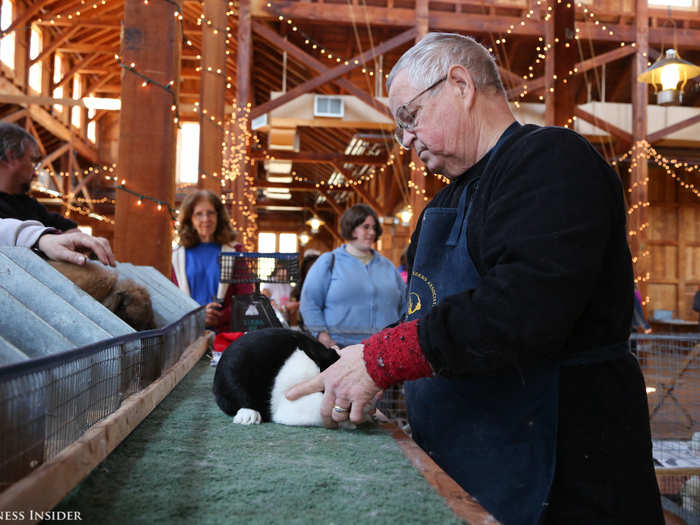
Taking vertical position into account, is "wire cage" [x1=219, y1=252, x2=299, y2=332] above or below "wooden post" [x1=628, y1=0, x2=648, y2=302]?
below

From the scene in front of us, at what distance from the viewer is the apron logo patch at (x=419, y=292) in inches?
46.7

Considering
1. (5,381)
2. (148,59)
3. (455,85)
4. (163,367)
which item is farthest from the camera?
(148,59)

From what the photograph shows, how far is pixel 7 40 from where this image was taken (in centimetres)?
1145

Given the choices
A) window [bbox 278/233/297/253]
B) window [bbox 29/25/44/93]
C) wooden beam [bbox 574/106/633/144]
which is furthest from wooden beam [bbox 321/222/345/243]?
wooden beam [bbox 574/106/633/144]

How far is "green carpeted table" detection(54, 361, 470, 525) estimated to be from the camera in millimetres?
825

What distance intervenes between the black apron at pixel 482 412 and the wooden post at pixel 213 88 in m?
6.51

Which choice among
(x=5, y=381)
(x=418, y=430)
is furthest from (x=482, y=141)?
(x=5, y=381)

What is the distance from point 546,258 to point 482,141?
1.19 feet

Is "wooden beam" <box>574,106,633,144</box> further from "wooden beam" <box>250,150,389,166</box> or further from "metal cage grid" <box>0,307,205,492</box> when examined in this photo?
"metal cage grid" <box>0,307,205,492</box>

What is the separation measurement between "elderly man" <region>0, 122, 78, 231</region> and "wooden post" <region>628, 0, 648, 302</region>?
9.25 metres

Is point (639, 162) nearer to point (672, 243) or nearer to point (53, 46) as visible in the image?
point (672, 243)

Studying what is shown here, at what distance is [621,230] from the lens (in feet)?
3.33

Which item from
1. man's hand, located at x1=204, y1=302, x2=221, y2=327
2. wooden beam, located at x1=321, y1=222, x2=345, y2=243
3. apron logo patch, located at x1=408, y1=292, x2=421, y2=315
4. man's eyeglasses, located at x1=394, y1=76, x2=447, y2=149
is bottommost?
man's hand, located at x1=204, y1=302, x2=221, y2=327

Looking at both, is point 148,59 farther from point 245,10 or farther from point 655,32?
point 655,32
